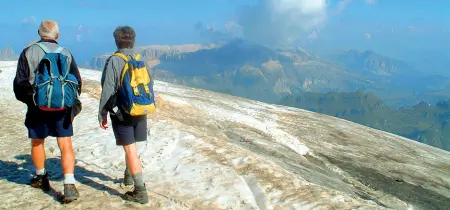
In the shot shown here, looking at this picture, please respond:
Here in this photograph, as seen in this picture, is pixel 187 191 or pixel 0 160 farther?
pixel 0 160

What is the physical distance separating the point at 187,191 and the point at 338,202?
17.1 ft

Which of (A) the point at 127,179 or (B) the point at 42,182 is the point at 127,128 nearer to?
(A) the point at 127,179

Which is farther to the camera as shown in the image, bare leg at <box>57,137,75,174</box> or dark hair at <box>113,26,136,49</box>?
bare leg at <box>57,137,75,174</box>

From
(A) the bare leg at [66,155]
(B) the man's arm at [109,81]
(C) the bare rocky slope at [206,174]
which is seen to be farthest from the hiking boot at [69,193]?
(B) the man's arm at [109,81]

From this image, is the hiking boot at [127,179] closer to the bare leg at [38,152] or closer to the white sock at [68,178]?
the white sock at [68,178]

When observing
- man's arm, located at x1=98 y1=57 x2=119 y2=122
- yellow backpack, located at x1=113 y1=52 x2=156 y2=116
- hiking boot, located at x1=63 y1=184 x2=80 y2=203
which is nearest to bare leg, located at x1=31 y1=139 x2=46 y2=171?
hiking boot, located at x1=63 y1=184 x2=80 y2=203

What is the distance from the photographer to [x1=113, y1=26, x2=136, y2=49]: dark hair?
8902 millimetres

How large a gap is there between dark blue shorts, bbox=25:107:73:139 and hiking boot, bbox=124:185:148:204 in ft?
8.04

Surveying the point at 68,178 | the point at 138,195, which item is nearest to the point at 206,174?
the point at 138,195

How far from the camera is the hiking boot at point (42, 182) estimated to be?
1006 centimetres

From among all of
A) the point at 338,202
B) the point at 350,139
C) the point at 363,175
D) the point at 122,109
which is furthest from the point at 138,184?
the point at 350,139

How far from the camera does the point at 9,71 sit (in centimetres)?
4094

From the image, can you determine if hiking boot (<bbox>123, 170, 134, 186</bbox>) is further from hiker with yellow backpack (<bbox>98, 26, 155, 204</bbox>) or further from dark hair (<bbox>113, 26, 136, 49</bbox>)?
dark hair (<bbox>113, 26, 136, 49</bbox>)

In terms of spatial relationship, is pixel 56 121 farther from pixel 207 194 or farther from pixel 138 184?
pixel 207 194
